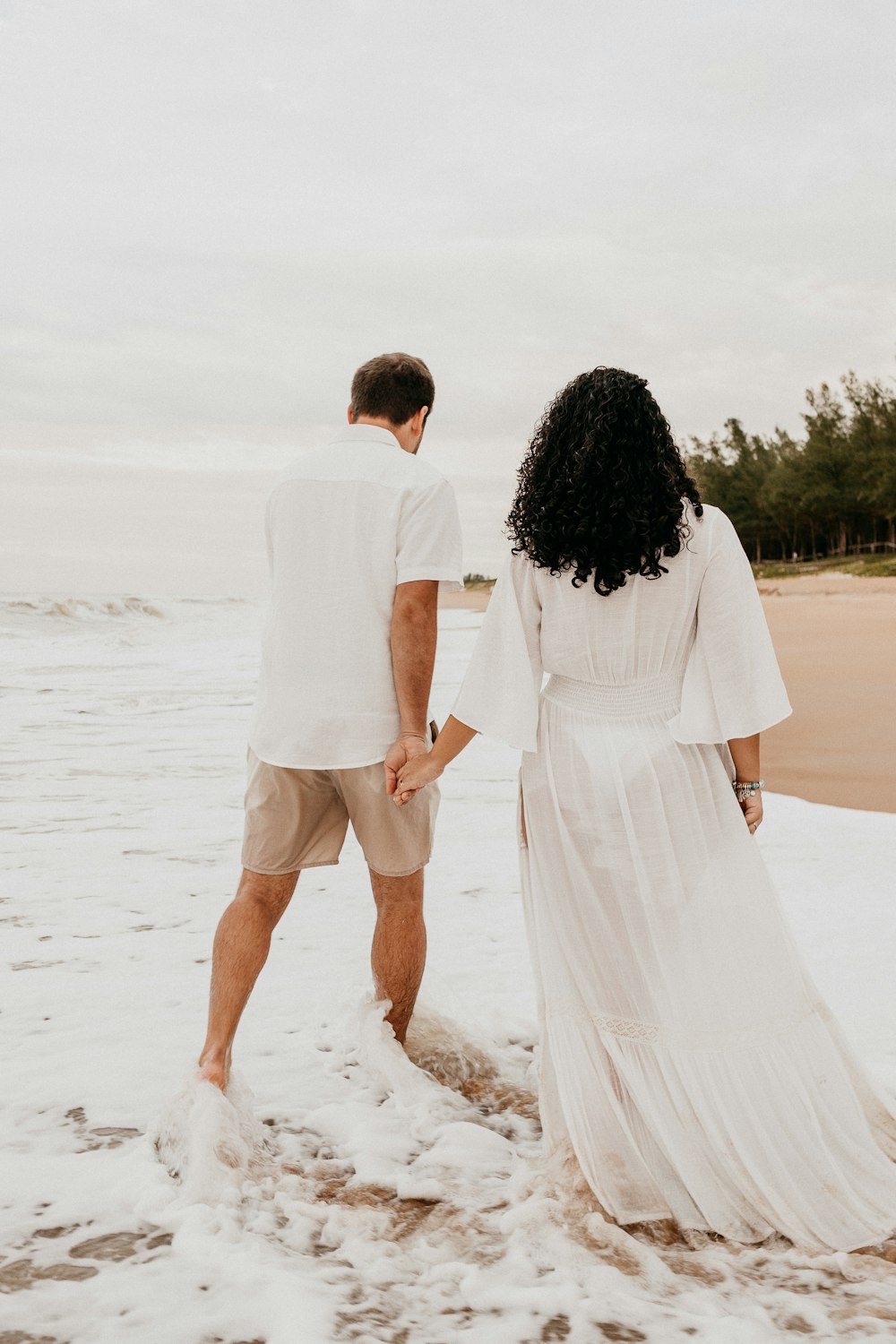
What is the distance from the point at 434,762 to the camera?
263 cm

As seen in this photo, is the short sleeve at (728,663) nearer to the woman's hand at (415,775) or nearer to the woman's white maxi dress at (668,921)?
the woman's white maxi dress at (668,921)

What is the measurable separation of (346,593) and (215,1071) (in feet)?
4.23

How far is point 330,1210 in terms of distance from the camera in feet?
7.72

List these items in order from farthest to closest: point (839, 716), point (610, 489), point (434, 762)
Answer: point (839, 716) < point (434, 762) < point (610, 489)

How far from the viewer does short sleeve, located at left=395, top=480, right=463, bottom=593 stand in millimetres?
2785

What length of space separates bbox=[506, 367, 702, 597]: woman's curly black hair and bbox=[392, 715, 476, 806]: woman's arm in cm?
46

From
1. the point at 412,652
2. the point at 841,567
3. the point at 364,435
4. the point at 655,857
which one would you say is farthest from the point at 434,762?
the point at 841,567

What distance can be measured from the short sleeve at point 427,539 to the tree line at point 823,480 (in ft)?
135

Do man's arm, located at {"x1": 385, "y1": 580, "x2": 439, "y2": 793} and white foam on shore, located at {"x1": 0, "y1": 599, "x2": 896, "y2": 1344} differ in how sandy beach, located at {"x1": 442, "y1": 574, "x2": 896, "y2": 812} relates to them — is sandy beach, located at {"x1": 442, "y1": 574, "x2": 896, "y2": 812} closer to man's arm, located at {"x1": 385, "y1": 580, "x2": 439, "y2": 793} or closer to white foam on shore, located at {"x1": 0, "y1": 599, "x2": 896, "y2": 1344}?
white foam on shore, located at {"x1": 0, "y1": 599, "x2": 896, "y2": 1344}

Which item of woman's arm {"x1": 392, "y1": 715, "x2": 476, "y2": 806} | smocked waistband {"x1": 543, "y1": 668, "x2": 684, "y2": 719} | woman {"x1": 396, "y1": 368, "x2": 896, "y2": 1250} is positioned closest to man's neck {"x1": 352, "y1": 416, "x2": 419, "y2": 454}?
woman {"x1": 396, "y1": 368, "x2": 896, "y2": 1250}

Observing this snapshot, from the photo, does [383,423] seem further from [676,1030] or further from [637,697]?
[676,1030]

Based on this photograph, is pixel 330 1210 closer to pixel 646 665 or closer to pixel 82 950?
pixel 646 665

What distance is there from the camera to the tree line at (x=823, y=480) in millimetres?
45938

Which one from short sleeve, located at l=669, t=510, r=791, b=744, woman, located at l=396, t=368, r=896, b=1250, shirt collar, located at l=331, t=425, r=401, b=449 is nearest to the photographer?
woman, located at l=396, t=368, r=896, b=1250
